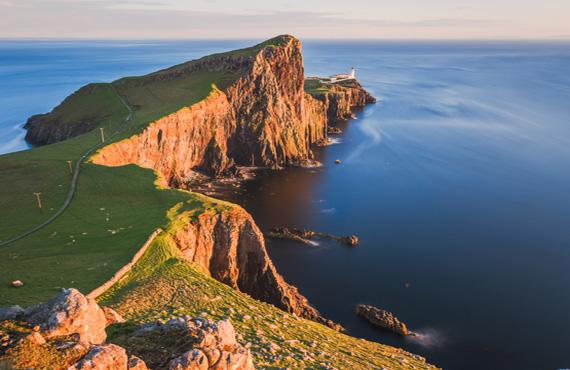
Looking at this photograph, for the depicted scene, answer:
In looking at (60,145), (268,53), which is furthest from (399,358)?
(268,53)

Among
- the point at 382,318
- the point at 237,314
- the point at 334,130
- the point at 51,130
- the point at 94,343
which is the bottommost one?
the point at 382,318

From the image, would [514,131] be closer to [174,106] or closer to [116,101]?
[174,106]

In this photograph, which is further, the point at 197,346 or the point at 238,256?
the point at 238,256

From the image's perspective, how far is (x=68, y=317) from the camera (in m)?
19.8

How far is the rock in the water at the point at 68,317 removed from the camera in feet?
63.7

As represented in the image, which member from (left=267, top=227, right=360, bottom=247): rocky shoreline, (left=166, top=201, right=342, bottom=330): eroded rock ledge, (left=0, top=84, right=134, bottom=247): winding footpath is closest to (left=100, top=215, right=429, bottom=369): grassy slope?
(left=166, top=201, right=342, bottom=330): eroded rock ledge

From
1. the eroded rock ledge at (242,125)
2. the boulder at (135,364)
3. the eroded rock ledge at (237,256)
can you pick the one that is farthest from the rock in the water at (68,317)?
the eroded rock ledge at (242,125)

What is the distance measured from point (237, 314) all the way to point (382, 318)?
29.4 meters

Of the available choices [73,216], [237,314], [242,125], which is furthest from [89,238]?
[242,125]

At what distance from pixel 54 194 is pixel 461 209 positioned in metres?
90.5

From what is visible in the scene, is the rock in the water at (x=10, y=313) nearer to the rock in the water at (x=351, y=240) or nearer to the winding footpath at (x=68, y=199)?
the winding footpath at (x=68, y=199)

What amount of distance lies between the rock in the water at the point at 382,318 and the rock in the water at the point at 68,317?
46157 millimetres

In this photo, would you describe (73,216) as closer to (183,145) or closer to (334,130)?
(183,145)

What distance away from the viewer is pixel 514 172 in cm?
12950
